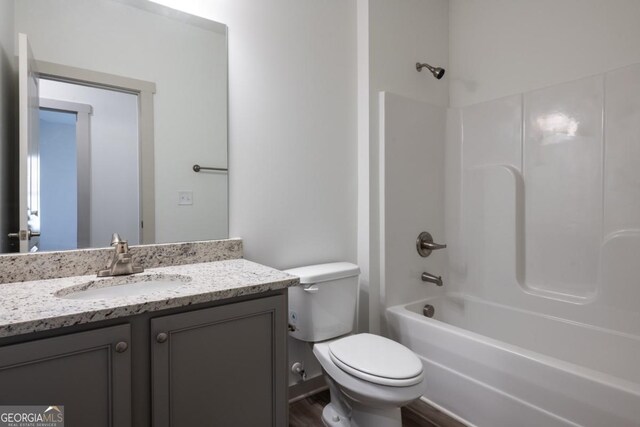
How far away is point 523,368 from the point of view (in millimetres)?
1395

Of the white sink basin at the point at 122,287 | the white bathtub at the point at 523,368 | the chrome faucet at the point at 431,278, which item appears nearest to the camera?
the white sink basin at the point at 122,287

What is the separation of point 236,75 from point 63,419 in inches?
56.3

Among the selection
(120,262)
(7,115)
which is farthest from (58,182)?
(120,262)

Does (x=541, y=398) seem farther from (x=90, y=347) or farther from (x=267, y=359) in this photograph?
(x=90, y=347)

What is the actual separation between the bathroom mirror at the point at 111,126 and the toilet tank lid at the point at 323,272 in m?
0.42

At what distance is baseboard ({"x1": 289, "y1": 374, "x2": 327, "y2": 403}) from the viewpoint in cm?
180

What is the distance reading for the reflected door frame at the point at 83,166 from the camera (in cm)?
128

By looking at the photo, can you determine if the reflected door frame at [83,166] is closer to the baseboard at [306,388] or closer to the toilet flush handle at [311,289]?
the toilet flush handle at [311,289]

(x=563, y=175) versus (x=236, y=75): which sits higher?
(x=236, y=75)

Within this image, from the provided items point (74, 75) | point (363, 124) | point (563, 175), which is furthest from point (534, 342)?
point (74, 75)

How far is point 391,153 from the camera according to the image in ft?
6.61

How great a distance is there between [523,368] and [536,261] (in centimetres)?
83

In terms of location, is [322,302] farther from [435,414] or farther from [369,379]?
[435,414]

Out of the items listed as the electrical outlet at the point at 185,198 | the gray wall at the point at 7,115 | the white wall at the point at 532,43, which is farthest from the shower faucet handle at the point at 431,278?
the gray wall at the point at 7,115
